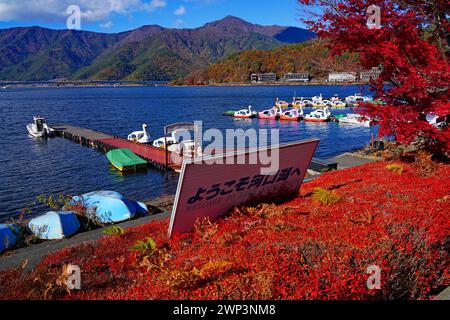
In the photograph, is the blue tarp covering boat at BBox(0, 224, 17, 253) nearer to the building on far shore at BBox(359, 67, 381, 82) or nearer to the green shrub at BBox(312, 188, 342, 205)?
the green shrub at BBox(312, 188, 342, 205)

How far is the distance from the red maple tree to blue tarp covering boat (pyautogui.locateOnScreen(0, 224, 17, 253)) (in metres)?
13.5

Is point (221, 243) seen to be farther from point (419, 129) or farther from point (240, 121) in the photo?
point (240, 121)

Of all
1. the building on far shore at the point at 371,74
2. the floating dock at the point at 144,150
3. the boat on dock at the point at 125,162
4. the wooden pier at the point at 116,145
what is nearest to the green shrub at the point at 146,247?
the building on far shore at the point at 371,74

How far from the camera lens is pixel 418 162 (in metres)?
12.8

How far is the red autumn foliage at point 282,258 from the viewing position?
511 centimetres

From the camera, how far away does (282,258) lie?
225 inches

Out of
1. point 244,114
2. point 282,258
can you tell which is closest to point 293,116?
point 244,114

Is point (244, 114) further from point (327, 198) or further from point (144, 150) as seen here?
point (327, 198)

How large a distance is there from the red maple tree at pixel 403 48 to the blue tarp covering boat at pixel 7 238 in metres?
13.5

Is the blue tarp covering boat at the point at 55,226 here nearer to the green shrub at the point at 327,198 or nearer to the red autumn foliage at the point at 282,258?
the red autumn foliage at the point at 282,258

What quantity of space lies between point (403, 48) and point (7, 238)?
605 inches

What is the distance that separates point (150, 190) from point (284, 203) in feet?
60.0
